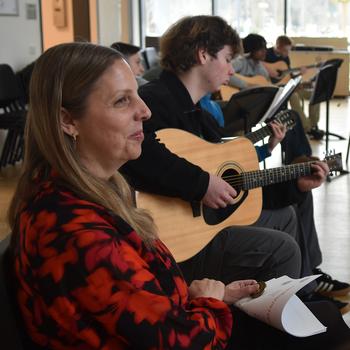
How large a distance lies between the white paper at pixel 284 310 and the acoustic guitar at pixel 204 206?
0.79 metres

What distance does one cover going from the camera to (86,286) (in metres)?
1.04

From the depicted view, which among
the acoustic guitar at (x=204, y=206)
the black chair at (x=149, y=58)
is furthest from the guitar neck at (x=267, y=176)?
the black chair at (x=149, y=58)

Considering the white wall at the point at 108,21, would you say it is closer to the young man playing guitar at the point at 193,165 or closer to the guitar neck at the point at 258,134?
the guitar neck at the point at 258,134

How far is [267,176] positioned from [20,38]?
475cm

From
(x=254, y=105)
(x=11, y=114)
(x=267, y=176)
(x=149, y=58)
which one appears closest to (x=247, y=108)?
(x=254, y=105)

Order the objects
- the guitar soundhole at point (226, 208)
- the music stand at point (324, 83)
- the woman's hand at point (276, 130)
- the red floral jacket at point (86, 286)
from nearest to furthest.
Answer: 1. the red floral jacket at point (86, 286)
2. the guitar soundhole at point (226, 208)
3. the woman's hand at point (276, 130)
4. the music stand at point (324, 83)

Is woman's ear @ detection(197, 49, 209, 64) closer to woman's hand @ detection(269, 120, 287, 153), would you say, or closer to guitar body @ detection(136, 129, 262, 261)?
guitar body @ detection(136, 129, 262, 261)

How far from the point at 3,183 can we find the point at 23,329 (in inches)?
175

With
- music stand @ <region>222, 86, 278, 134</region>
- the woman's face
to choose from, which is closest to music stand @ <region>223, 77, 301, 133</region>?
music stand @ <region>222, 86, 278, 134</region>

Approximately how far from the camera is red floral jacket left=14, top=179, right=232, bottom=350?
3.41 ft

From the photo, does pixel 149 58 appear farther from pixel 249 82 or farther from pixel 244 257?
pixel 244 257

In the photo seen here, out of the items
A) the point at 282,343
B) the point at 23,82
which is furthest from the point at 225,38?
the point at 23,82

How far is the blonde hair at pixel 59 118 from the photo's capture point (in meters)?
1.20

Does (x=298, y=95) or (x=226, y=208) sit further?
(x=298, y=95)
